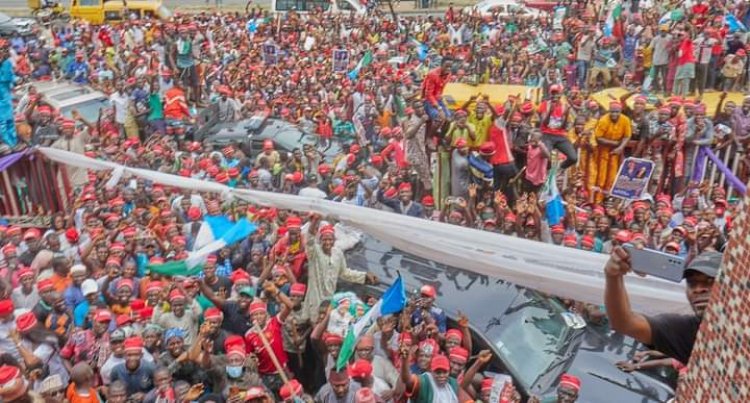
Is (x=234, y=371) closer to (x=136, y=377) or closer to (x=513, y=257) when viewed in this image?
(x=136, y=377)

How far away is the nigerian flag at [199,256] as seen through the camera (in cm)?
645

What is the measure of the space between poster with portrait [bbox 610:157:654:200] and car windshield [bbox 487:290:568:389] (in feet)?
7.50

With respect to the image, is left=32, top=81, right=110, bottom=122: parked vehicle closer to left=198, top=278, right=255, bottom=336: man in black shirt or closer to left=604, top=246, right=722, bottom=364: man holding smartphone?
left=198, top=278, right=255, bottom=336: man in black shirt

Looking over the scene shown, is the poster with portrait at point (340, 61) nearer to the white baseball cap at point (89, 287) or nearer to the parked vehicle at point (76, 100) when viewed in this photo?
the parked vehicle at point (76, 100)

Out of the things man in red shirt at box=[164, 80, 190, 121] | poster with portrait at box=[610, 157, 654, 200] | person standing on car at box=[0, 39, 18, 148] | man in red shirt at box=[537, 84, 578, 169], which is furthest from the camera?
man in red shirt at box=[164, 80, 190, 121]

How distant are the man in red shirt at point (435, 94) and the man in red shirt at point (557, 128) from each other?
3.91 feet

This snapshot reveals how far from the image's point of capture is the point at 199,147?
1083cm

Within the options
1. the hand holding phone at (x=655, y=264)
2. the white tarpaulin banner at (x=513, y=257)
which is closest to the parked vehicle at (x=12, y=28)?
the white tarpaulin banner at (x=513, y=257)

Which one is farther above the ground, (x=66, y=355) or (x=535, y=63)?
(x=535, y=63)

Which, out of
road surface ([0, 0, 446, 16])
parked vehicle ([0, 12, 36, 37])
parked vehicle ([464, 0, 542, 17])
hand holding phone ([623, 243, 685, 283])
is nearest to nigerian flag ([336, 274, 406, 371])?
hand holding phone ([623, 243, 685, 283])

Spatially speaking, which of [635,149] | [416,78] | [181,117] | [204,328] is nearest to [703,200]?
[635,149]

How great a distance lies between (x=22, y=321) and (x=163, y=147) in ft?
17.6

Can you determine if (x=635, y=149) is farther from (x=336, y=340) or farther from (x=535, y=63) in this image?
(x=535, y=63)

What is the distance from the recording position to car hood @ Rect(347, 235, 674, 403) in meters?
4.86
